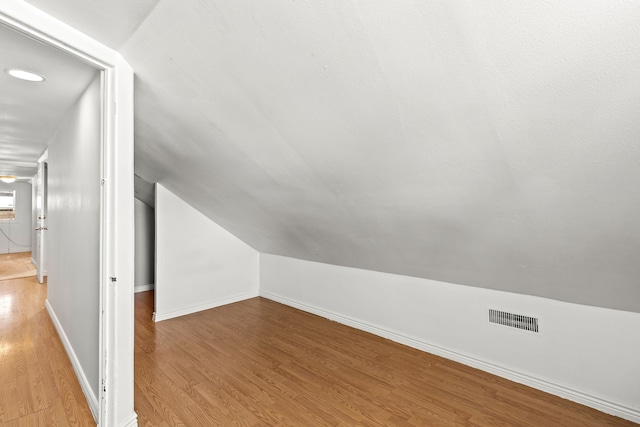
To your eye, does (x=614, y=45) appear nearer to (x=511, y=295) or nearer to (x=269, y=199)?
(x=511, y=295)

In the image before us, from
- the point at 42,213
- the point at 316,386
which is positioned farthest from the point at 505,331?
the point at 42,213

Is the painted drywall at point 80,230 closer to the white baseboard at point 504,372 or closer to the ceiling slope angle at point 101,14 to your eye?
the ceiling slope angle at point 101,14

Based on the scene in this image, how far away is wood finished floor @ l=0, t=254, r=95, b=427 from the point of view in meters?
1.90

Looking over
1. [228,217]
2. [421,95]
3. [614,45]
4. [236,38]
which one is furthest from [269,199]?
[614,45]

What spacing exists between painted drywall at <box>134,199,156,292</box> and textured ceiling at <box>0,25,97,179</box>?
4.92 feet

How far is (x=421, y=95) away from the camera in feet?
4.19

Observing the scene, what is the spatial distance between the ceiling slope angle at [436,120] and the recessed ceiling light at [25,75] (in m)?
0.59

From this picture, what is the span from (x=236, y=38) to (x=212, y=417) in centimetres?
207

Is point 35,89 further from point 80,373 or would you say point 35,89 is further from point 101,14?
point 80,373

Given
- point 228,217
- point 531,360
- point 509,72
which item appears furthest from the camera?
point 228,217

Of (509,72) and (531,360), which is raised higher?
(509,72)

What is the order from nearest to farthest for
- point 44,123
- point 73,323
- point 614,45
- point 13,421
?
point 614,45, point 13,421, point 73,323, point 44,123

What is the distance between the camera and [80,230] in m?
2.24

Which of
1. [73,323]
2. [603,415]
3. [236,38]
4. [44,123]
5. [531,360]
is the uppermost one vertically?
[44,123]
